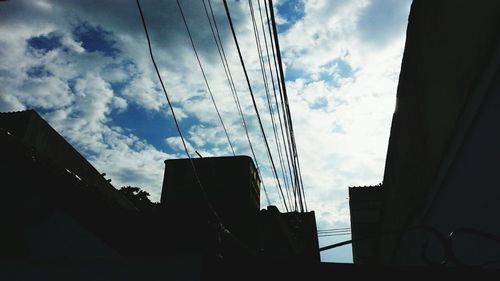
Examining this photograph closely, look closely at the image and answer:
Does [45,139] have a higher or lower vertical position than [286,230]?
higher

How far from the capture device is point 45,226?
361cm

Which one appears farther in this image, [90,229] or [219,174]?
[219,174]

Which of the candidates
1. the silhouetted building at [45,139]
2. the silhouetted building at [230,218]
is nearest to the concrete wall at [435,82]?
the silhouetted building at [230,218]

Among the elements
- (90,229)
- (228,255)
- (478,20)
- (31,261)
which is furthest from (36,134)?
(478,20)

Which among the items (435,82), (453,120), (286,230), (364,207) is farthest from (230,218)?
(364,207)

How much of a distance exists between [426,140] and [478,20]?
2004mm

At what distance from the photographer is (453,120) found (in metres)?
3.12

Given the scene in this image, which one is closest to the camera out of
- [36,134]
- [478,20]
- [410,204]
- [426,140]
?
[478,20]

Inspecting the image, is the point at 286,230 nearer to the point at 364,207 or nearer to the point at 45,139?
the point at 45,139

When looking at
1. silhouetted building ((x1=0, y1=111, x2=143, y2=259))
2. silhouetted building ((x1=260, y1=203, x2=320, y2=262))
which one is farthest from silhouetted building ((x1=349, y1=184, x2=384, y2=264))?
silhouetted building ((x1=0, y1=111, x2=143, y2=259))

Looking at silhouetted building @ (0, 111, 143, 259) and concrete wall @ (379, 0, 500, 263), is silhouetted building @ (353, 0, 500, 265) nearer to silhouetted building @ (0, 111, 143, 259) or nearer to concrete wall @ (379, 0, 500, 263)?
concrete wall @ (379, 0, 500, 263)

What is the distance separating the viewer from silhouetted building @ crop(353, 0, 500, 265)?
2430 mm

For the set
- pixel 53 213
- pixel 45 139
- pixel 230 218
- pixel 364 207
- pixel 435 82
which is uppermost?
pixel 364 207

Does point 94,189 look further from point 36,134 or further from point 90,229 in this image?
point 36,134
